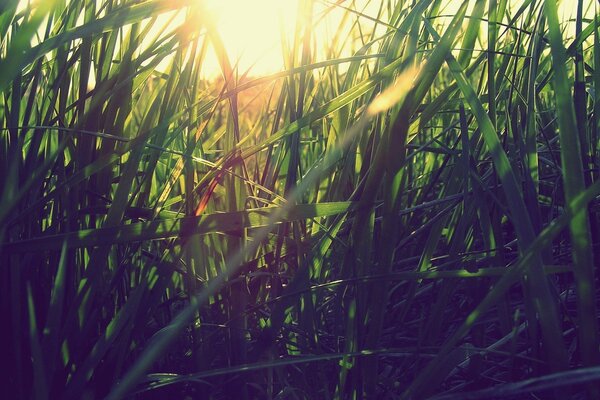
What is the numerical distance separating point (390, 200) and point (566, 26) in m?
0.81

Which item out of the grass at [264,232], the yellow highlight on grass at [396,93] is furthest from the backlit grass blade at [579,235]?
the yellow highlight on grass at [396,93]

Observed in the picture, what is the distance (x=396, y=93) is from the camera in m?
0.54

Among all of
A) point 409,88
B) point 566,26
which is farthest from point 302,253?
point 566,26

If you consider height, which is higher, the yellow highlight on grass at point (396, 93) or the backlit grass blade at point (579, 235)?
the yellow highlight on grass at point (396, 93)

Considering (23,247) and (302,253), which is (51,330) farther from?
(302,253)

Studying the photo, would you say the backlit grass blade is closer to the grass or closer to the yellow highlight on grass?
the grass

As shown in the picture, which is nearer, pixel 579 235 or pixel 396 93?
pixel 579 235

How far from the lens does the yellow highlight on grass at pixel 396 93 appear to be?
1.72 feet

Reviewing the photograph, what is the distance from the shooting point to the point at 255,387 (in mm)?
702

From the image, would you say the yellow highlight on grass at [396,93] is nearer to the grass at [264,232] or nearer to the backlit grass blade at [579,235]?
the grass at [264,232]

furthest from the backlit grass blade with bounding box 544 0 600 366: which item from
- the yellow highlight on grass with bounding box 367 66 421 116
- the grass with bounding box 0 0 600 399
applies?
the yellow highlight on grass with bounding box 367 66 421 116

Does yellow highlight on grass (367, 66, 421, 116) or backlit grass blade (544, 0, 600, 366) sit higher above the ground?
yellow highlight on grass (367, 66, 421, 116)

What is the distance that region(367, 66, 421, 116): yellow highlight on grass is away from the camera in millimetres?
524

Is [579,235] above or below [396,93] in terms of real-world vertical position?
below
